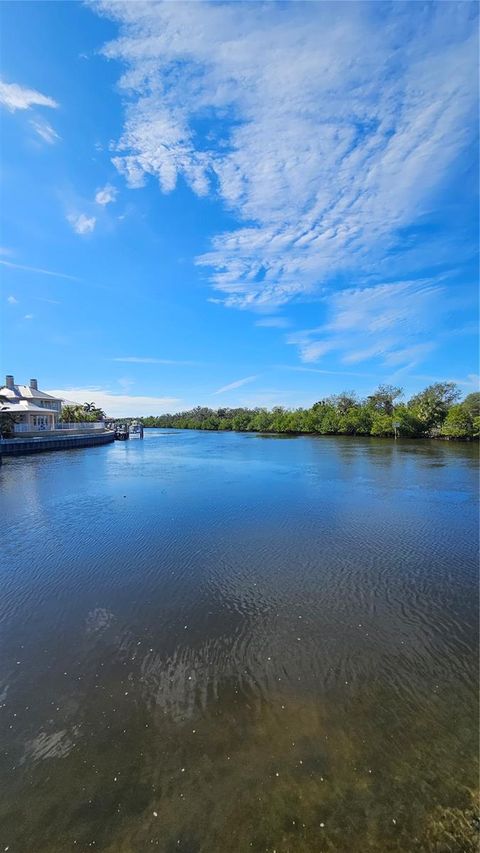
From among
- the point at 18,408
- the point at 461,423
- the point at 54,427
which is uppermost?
the point at 18,408

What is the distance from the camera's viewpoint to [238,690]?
4.66 m

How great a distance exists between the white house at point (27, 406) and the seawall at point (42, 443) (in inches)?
115

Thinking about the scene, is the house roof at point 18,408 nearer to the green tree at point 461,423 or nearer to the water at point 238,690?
the water at point 238,690

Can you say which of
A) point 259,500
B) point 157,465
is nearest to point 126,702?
point 259,500

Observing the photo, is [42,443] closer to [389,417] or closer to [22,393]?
[22,393]

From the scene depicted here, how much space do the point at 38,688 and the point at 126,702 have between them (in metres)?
1.27

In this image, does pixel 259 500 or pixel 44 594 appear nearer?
pixel 44 594

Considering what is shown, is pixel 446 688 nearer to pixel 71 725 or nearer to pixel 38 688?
pixel 71 725

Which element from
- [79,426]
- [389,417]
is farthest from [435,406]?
[79,426]

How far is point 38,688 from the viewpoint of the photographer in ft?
15.5

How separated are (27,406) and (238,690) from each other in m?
45.7

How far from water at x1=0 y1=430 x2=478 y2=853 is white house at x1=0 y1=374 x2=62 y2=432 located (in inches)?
1324

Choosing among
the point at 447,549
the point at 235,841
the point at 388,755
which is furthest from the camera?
the point at 447,549

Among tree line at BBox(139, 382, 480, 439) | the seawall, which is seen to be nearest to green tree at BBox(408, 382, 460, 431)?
tree line at BBox(139, 382, 480, 439)
